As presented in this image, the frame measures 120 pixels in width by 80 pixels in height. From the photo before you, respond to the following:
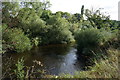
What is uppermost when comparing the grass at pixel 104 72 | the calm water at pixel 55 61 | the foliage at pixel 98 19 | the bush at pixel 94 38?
the foliage at pixel 98 19

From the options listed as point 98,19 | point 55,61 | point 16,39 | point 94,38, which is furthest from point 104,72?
point 98,19

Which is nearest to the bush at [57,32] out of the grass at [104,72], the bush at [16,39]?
the bush at [16,39]

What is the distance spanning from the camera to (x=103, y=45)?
8281mm

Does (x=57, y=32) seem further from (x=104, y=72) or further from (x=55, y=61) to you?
(x=104, y=72)

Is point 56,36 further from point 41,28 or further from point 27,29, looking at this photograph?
point 27,29

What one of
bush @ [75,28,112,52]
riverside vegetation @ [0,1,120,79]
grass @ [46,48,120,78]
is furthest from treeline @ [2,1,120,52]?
grass @ [46,48,120,78]

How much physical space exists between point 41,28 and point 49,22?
1.75 metres

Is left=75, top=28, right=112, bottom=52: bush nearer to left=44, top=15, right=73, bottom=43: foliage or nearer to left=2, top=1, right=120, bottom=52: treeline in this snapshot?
left=2, top=1, right=120, bottom=52: treeline

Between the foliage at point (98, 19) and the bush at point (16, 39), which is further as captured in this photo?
the foliage at point (98, 19)

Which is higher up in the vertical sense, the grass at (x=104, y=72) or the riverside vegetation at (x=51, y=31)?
the riverside vegetation at (x=51, y=31)

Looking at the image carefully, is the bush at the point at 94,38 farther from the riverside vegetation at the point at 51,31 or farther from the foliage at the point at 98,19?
the foliage at the point at 98,19

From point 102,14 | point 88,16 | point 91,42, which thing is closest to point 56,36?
point 88,16

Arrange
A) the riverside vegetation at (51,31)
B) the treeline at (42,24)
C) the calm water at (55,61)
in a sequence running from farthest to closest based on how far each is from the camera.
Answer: the treeline at (42,24), the riverside vegetation at (51,31), the calm water at (55,61)

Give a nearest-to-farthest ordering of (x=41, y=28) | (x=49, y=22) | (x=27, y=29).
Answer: (x=27, y=29)
(x=41, y=28)
(x=49, y=22)
